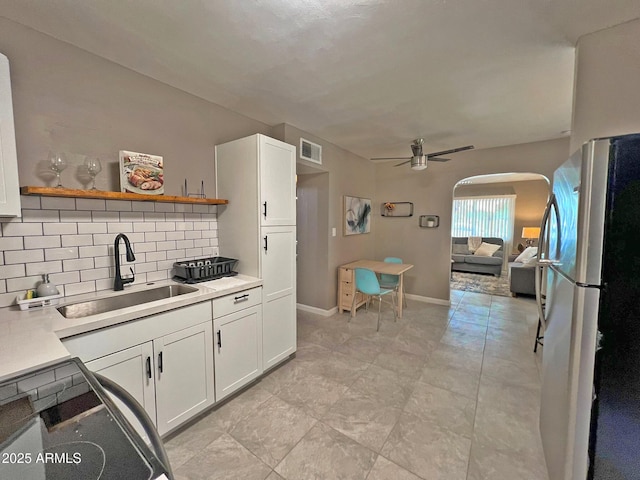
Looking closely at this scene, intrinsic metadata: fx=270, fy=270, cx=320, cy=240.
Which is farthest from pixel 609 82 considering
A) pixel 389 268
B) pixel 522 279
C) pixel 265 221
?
pixel 522 279

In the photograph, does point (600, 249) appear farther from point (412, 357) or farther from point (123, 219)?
point (123, 219)

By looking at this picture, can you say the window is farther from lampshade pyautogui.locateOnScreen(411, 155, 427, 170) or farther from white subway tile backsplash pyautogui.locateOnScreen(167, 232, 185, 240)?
white subway tile backsplash pyautogui.locateOnScreen(167, 232, 185, 240)

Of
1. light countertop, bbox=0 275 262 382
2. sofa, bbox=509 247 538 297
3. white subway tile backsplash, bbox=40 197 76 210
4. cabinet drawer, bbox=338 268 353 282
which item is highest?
white subway tile backsplash, bbox=40 197 76 210

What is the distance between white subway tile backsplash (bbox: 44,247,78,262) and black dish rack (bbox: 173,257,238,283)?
0.60 m

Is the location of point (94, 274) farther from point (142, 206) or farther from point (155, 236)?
point (142, 206)

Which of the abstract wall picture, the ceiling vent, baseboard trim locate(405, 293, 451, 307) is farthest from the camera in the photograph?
baseboard trim locate(405, 293, 451, 307)

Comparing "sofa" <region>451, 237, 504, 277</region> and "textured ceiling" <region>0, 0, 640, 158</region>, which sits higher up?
"textured ceiling" <region>0, 0, 640, 158</region>

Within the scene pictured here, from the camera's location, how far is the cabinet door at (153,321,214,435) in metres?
1.59

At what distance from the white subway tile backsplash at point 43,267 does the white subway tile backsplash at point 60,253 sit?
29 millimetres

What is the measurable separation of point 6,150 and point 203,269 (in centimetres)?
119

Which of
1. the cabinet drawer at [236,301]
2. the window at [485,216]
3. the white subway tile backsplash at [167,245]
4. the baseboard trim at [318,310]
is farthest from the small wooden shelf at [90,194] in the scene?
the window at [485,216]

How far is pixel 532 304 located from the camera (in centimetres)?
Answer: 431

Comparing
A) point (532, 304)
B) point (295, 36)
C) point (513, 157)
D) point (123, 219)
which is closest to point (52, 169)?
point (123, 219)

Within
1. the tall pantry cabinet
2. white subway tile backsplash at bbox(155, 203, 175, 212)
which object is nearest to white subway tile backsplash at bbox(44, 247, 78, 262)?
white subway tile backsplash at bbox(155, 203, 175, 212)
